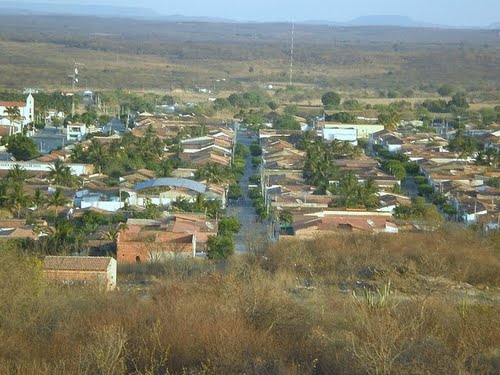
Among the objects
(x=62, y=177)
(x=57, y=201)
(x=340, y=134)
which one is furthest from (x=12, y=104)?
(x=57, y=201)

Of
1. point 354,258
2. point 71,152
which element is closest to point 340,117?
point 71,152

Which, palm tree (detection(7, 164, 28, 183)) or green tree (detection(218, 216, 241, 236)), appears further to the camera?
palm tree (detection(7, 164, 28, 183))

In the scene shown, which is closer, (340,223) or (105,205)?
(340,223)

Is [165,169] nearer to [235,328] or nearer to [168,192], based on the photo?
[168,192]

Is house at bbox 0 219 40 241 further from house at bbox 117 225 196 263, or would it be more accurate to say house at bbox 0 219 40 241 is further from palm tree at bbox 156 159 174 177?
palm tree at bbox 156 159 174 177

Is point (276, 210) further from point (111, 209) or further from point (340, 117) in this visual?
point (340, 117)

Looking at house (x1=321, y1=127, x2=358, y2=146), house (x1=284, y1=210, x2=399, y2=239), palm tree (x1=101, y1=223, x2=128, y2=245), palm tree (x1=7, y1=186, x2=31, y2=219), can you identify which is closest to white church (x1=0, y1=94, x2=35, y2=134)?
house (x1=321, y1=127, x2=358, y2=146)

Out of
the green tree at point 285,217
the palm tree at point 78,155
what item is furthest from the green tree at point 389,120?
the green tree at point 285,217

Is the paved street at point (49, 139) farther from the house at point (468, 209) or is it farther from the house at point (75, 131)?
the house at point (468, 209)
